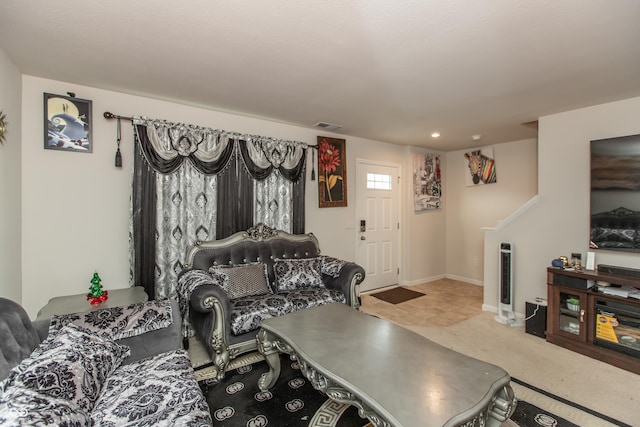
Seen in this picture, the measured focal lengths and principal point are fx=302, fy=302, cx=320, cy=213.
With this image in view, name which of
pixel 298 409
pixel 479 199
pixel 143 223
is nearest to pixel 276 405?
pixel 298 409

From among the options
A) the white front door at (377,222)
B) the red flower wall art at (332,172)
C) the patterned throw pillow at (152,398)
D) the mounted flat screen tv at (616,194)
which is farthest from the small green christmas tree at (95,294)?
the mounted flat screen tv at (616,194)

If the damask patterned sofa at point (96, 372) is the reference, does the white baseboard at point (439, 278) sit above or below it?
below

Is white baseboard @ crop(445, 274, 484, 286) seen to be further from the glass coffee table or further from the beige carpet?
the glass coffee table

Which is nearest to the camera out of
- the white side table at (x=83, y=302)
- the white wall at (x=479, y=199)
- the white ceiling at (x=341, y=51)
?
the white ceiling at (x=341, y=51)

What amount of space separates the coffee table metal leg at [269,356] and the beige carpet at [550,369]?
1.75 metres

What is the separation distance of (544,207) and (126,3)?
414 cm

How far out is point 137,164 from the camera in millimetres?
2848

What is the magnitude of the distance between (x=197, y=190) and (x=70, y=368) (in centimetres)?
211

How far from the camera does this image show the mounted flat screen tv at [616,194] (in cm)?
278

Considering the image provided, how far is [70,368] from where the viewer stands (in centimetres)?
129

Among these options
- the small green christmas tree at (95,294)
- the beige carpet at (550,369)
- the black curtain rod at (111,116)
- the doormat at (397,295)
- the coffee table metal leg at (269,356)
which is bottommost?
the beige carpet at (550,369)

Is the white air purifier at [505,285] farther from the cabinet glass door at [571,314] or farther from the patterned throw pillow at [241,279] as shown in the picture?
the patterned throw pillow at [241,279]

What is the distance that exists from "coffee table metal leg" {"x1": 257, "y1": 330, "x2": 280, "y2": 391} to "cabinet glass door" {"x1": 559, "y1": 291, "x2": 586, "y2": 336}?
9.17 feet

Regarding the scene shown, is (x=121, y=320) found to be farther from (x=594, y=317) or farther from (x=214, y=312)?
(x=594, y=317)
